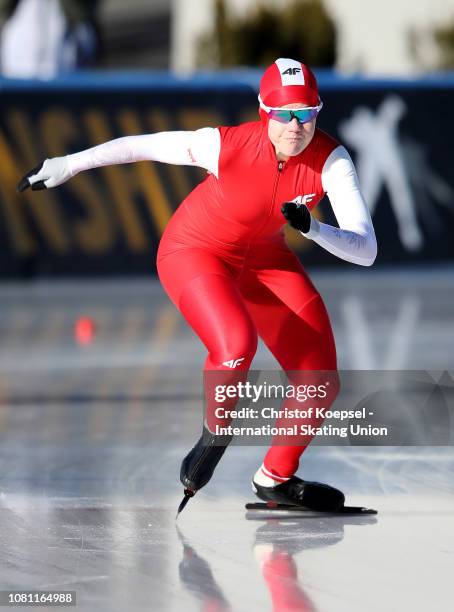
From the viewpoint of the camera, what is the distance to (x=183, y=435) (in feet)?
23.0

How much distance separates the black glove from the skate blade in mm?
1296

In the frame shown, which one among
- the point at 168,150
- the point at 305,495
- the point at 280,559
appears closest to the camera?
the point at 280,559

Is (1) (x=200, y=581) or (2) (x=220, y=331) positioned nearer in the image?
(1) (x=200, y=581)

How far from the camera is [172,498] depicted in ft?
18.6

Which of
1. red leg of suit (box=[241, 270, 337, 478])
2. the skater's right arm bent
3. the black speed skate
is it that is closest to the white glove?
the skater's right arm bent

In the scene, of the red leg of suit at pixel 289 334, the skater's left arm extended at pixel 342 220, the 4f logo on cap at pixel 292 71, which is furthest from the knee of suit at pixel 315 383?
the 4f logo on cap at pixel 292 71

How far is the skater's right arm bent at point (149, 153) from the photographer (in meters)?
5.36

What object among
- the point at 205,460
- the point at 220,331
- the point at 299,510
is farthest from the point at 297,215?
the point at 299,510

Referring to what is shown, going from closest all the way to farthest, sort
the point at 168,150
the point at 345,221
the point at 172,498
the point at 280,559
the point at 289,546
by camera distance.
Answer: the point at 280,559 < the point at 289,546 < the point at 345,221 < the point at 168,150 < the point at 172,498

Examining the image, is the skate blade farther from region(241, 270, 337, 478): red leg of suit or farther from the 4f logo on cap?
the 4f logo on cap

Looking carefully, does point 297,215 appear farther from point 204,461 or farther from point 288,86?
point 204,461

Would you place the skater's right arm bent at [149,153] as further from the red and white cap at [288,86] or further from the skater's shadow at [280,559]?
the skater's shadow at [280,559]

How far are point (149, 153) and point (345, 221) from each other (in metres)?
0.86

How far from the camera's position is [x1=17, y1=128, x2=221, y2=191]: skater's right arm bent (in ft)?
17.6
